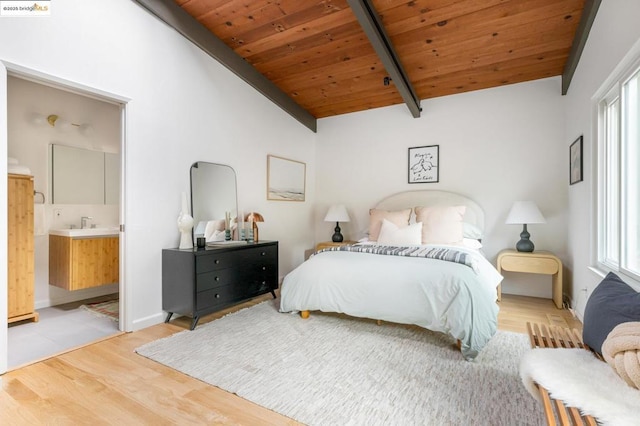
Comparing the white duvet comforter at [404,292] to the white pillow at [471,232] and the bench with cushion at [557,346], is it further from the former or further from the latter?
the white pillow at [471,232]

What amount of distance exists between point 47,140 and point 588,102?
207 inches

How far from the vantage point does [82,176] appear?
3791 millimetres

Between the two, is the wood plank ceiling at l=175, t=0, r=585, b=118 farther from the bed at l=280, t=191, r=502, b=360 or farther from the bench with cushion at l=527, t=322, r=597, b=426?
the bench with cushion at l=527, t=322, r=597, b=426

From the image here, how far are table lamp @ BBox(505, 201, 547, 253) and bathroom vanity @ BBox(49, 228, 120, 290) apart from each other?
4477 mm

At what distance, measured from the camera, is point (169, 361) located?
2.19 m

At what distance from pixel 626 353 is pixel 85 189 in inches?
188

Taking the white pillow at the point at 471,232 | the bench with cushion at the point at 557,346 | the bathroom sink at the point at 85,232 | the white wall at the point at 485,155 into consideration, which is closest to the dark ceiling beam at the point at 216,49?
the white wall at the point at 485,155

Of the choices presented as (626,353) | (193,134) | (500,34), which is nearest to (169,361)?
(193,134)

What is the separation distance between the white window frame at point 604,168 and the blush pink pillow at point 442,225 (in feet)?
4.20

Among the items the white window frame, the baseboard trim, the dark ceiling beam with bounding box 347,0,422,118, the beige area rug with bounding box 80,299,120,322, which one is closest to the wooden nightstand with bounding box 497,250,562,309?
the white window frame

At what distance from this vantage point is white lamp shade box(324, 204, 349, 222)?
468 centimetres

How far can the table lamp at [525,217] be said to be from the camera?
348cm

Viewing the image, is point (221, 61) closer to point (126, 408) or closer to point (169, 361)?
point (169, 361)

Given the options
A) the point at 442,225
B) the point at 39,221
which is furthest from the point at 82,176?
the point at 442,225
